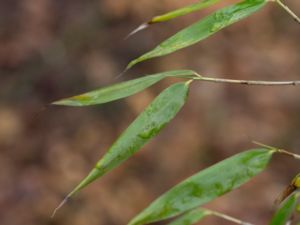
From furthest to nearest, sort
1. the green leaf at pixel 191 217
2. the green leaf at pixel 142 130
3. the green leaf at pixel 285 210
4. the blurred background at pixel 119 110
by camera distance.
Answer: the blurred background at pixel 119 110 < the green leaf at pixel 191 217 < the green leaf at pixel 285 210 < the green leaf at pixel 142 130

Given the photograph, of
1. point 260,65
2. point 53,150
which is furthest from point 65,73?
point 260,65

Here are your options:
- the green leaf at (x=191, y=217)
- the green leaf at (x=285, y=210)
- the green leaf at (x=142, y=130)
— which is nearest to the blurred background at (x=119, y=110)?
the green leaf at (x=191, y=217)

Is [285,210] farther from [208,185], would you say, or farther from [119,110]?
[119,110]

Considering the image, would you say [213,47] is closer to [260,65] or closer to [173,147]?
[260,65]

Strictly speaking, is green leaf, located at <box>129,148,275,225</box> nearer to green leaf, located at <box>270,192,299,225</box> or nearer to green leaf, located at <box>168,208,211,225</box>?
green leaf, located at <box>270,192,299,225</box>

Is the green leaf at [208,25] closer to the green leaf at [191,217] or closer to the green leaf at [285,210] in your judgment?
the green leaf at [285,210]

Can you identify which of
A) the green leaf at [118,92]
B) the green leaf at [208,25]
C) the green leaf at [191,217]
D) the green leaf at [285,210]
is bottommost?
the green leaf at [191,217]
